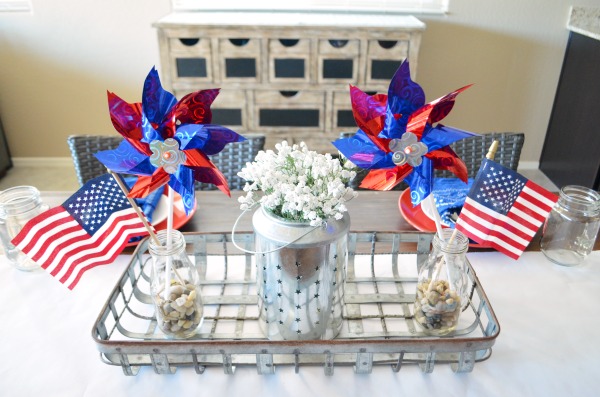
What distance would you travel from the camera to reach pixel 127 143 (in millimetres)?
835

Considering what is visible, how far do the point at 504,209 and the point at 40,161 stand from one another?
10.2 ft

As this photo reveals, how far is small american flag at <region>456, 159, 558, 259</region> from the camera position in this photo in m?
0.98

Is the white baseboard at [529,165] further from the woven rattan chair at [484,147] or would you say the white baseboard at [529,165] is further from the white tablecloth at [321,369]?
the white tablecloth at [321,369]

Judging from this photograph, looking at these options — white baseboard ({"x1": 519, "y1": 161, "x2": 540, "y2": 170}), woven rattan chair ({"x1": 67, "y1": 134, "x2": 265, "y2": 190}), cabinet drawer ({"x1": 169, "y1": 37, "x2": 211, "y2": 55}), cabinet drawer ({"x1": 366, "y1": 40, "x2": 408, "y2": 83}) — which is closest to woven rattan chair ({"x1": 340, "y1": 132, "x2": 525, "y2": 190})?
woven rattan chair ({"x1": 67, "y1": 134, "x2": 265, "y2": 190})

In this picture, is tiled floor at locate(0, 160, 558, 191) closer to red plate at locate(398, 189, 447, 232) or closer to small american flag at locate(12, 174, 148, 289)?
red plate at locate(398, 189, 447, 232)

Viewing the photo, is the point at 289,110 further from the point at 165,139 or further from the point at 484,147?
the point at 165,139

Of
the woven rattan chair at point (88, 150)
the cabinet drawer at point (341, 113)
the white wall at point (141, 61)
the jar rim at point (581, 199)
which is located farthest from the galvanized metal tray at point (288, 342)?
the white wall at point (141, 61)

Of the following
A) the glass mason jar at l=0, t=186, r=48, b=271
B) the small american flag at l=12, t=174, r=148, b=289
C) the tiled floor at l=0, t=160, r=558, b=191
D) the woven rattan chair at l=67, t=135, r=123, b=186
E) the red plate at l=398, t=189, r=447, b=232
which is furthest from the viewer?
the tiled floor at l=0, t=160, r=558, b=191

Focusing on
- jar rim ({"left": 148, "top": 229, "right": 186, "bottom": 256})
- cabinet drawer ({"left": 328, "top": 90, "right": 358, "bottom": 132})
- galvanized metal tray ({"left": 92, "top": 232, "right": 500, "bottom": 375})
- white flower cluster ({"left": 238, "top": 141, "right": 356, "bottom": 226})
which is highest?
white flower cluster ({"left": 238, "top": 141, "right": 356, "bottom": 226})

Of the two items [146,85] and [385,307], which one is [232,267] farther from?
[146,85]

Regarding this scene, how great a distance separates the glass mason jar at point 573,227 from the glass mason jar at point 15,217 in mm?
1182

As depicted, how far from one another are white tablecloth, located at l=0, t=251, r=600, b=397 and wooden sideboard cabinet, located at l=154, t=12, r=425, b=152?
169 cm

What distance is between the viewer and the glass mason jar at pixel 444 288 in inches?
33.0

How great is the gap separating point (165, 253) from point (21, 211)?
48 centimetres
